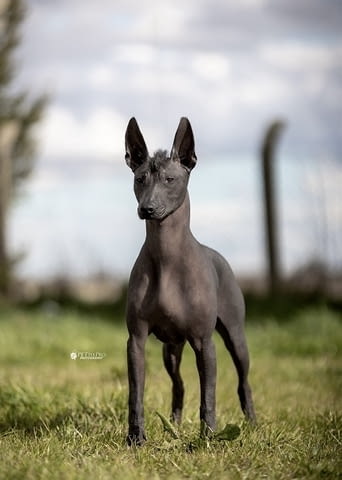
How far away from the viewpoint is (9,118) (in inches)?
563

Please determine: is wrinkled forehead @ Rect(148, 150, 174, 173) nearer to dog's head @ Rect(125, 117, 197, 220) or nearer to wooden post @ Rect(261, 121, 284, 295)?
dog's head @ Rect(125, 117, 197, 220)

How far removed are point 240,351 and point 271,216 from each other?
7818 mm

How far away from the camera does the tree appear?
1367 centimetres

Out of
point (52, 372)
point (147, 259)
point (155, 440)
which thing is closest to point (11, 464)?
point (155, 440)

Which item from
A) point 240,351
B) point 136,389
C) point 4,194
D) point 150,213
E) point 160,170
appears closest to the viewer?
point 150,213

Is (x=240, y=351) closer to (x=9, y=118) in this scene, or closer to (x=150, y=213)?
(x=150, y=213)

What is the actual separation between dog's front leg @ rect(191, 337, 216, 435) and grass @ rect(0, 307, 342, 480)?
0.11 metres

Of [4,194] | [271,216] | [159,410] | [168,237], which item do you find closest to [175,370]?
[159,410]

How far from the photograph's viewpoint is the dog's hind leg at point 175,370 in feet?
15.6

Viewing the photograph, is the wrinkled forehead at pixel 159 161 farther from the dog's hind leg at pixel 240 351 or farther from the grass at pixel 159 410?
the grass at pixel 159 410

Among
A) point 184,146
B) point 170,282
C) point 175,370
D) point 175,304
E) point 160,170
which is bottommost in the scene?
point 175,370

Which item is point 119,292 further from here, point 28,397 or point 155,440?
point 155,440

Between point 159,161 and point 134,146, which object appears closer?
point 159,161

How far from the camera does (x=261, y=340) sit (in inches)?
359
